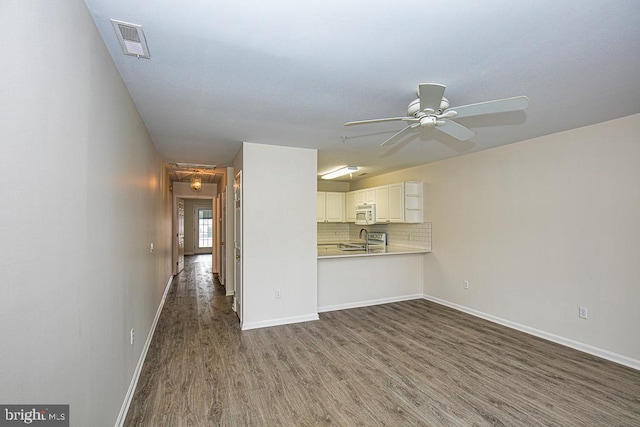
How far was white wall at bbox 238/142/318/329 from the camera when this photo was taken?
413cm

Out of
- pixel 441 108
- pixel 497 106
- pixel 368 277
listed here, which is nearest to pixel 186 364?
pixel 368 277

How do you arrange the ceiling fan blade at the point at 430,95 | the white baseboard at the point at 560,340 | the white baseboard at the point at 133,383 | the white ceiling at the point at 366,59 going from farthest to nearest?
the white baseboard at the point at 560,340 → the white baseboard at the point at 133,383 → the ceiling fan blade at the point at 430,95 → the white ceiling at the point at 366,59

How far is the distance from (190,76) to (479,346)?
4.03 m

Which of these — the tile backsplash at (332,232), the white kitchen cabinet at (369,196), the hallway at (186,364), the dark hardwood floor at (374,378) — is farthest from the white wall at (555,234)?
the hallway at (186,364)

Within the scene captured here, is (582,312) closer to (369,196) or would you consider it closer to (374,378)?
(374,378)

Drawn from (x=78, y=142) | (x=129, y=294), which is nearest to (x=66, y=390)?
(x=78, y=142)

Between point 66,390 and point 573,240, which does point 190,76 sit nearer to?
point 66,390

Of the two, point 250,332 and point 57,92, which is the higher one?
point 57,92

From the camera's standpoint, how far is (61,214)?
4.01 ft

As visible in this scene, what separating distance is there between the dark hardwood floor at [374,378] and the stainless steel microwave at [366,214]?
2586 mm

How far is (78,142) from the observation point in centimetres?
141

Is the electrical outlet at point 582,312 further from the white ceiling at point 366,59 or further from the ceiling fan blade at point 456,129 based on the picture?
the ceiling fan blade at point 456,129

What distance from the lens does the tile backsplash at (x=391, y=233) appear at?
574 cm

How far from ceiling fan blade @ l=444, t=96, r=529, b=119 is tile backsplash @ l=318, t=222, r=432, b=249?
364cm
